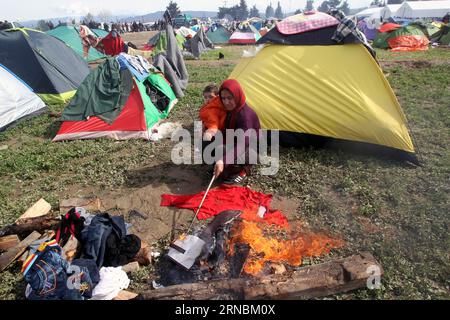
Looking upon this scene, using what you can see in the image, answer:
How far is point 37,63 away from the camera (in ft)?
28.1

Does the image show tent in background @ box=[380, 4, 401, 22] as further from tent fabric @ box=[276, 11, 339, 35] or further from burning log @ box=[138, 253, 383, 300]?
burning log @ box=[138, 253, 383, 300]

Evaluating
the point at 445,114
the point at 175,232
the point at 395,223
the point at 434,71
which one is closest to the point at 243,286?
the point at 175,232

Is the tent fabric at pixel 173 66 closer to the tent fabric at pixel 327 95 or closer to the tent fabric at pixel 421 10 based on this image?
the tent fabric at pixel 327 95

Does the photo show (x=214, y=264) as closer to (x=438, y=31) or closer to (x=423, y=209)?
(x=423, y=209)

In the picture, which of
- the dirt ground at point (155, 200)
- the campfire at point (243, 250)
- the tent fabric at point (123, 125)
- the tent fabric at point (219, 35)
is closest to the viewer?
the campfire at point (243, 250)

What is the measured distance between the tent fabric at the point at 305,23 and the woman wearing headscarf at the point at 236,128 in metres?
1.81

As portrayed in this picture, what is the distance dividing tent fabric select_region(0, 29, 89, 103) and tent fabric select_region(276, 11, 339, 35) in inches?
258

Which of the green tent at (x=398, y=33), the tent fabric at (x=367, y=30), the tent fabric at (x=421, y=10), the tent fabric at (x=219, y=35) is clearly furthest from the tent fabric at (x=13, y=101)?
the tent fabric at (x=421, y=10)

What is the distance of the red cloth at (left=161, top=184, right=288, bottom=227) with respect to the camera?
159 inches

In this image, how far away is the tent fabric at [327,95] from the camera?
477cm

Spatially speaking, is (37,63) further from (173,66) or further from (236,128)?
(236,128)

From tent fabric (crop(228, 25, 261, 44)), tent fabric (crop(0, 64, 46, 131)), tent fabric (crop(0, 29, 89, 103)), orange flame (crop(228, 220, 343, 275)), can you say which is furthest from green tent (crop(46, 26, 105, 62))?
orange flame (crop(228, 220, 343, 275))

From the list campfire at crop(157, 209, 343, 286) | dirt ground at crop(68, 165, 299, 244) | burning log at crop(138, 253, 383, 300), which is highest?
burning log at crop(138, 253, 383, 300)

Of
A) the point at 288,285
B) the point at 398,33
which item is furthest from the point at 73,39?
the point at 288,285
